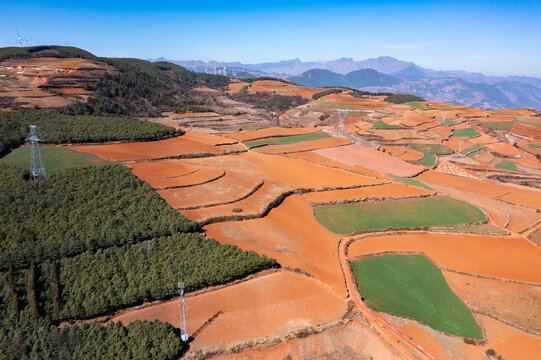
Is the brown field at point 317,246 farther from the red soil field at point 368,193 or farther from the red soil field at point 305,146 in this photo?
the red soil field at point 305,146

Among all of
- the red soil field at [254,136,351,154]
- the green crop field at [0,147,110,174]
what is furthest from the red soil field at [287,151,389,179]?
the green crop field at [0,147,110,174]

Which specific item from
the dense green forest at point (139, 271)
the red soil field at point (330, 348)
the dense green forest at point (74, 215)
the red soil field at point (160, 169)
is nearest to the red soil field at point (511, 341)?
the red soil field at point (330, 348)

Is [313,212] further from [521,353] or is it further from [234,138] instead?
[234,138]

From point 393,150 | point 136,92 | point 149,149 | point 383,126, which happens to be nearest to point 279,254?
point 149,149

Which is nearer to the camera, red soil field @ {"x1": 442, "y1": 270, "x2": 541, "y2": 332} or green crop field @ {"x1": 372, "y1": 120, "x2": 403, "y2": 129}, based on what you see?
red soil field @ {"x1": 442, "y1": 270, "x2": 541, "y2": 332}

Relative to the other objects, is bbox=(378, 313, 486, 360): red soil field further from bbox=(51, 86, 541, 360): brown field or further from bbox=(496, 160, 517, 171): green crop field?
bbox=(496, 160, 517, 171): green crop field

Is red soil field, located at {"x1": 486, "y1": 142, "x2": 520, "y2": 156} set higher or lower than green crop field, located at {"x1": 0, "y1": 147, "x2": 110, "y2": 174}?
lower
